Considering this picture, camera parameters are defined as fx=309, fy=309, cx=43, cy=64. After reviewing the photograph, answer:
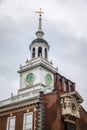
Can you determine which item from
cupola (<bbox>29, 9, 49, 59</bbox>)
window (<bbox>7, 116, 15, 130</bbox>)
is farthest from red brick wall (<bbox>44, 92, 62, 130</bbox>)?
cupola (<bbox>29, 9, 49, 59</bbox>)

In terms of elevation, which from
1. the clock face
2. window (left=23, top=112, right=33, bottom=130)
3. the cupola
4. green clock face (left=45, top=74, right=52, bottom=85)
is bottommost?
window (left=23, top=112, right=33, bottom=130)

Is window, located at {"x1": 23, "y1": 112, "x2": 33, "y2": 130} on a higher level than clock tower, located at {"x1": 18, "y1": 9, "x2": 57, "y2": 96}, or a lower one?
lower

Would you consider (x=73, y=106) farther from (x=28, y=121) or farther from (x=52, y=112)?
(x=28, y=121)

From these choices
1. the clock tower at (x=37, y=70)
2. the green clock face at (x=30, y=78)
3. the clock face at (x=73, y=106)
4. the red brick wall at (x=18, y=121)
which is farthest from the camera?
the green clock face at (x=30, y=78)

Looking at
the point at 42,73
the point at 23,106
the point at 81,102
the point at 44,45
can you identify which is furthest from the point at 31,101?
the point at 44,45

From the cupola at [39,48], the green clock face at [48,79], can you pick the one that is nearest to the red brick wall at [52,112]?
the green clock face at [48,79]

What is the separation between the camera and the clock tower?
56.4 meters

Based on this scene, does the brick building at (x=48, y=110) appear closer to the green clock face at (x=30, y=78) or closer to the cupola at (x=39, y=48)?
the green clock face at (x=30, y=78)

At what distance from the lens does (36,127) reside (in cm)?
3734

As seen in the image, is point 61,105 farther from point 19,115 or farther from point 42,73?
point 42,73

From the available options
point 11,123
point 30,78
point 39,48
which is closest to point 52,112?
point 11,123

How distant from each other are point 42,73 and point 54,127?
21115mm

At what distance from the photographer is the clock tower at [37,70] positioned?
56.4 m

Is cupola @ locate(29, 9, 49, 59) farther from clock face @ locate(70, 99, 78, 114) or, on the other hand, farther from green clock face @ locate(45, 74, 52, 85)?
clock face @ locate(70, 99, 78, 114)
